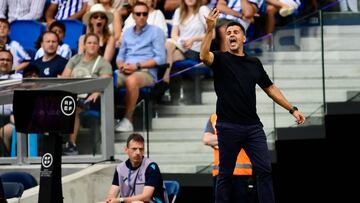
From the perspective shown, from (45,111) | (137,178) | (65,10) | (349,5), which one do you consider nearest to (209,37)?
(45,111)

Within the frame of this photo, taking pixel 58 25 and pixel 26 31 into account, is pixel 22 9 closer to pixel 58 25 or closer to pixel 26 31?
pixel 26 31

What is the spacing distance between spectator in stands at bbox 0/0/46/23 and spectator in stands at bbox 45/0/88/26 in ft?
0.51

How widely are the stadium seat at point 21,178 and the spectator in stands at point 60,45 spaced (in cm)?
356

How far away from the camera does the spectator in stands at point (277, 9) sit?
16.7 metres

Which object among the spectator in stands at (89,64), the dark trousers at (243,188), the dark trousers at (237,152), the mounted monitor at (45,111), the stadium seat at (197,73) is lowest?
the dark trousers at (243,188)

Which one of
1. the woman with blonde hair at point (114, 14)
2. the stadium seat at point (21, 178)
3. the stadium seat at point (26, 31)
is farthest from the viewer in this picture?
the stadium seat at point (26, 31)

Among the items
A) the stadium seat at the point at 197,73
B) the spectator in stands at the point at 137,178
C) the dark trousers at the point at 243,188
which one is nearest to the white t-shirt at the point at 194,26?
the stadium seat at the point at 197,73

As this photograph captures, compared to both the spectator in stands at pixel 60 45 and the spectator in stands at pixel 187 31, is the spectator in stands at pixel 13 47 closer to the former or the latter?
the spectator in stands at pixel 60 45

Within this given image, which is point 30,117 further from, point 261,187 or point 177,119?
point 177,119

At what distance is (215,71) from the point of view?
1120 centimetres

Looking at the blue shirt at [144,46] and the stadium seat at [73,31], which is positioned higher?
the stadium seat at [73,31]

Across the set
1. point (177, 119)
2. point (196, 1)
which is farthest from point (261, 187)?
point (196, 1)

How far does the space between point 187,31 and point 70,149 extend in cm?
324

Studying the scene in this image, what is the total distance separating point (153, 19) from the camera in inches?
694
